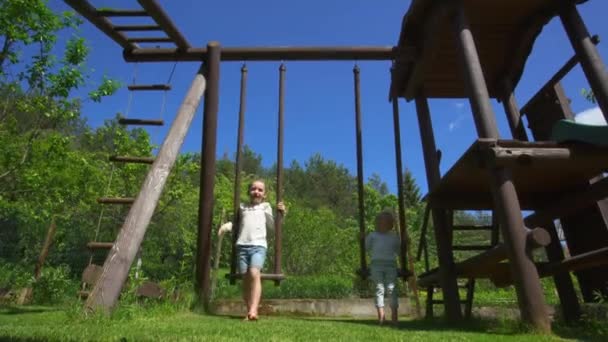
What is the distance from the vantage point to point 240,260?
5664 millimetres

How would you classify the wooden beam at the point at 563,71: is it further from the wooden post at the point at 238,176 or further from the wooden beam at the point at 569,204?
the wooden post at the point at 238,176

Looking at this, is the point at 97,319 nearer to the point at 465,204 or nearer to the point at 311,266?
the point at 465,204

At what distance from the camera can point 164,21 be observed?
5.73 metres

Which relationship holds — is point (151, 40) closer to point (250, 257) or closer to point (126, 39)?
point (126, 39)

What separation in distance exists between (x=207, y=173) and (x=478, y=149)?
11.4 ft

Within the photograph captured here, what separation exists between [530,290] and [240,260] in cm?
326

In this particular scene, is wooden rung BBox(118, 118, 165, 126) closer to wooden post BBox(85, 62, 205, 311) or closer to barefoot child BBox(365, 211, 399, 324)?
wooden post BBox(85, 62, 205, 311)

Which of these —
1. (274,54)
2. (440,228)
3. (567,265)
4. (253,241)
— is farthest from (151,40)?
(567,265)

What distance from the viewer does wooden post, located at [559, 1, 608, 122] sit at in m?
4.79

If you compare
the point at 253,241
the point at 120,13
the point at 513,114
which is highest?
the point at 120,13

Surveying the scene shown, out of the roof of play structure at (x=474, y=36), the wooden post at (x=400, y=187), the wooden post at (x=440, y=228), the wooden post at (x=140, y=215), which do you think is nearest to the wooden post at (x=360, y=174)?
the wooden post at (x=400, y=187)

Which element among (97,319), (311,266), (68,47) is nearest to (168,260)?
(311,266)

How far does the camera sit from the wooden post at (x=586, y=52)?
479 centimetres

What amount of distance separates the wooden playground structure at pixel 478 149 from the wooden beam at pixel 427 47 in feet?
0.05
